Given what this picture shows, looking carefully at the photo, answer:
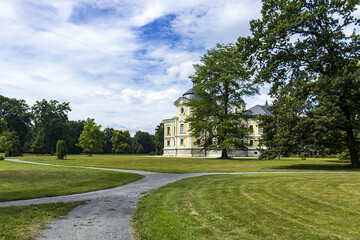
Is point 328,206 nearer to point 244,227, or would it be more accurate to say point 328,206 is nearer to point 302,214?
point 302,214

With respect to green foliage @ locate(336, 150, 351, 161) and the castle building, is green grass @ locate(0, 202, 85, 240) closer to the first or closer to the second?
green foliage @ locate(336, 150, 351, 161)

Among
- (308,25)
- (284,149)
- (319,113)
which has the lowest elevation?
(284,149)

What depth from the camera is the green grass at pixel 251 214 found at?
444 cm

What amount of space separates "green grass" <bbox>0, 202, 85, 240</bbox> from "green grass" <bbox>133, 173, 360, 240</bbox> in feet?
5.75

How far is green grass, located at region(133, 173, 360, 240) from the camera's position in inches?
175

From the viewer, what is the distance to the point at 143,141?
9531 centimetres

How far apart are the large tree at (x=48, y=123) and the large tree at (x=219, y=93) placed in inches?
Answer: 1472

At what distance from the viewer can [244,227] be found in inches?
187

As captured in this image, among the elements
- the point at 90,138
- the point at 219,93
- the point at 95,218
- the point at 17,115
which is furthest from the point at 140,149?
the point at 95,218

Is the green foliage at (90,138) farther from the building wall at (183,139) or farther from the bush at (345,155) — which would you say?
the bush at (345,155)

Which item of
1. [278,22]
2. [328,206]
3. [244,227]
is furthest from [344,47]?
[244,227]

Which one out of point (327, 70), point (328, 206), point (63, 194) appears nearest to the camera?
point (328, 206)

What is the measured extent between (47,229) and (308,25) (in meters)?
21.3

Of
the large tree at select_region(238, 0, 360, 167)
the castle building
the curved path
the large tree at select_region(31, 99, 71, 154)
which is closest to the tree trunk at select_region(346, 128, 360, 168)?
the large tree at select_region(238, 0, 360, 167)
